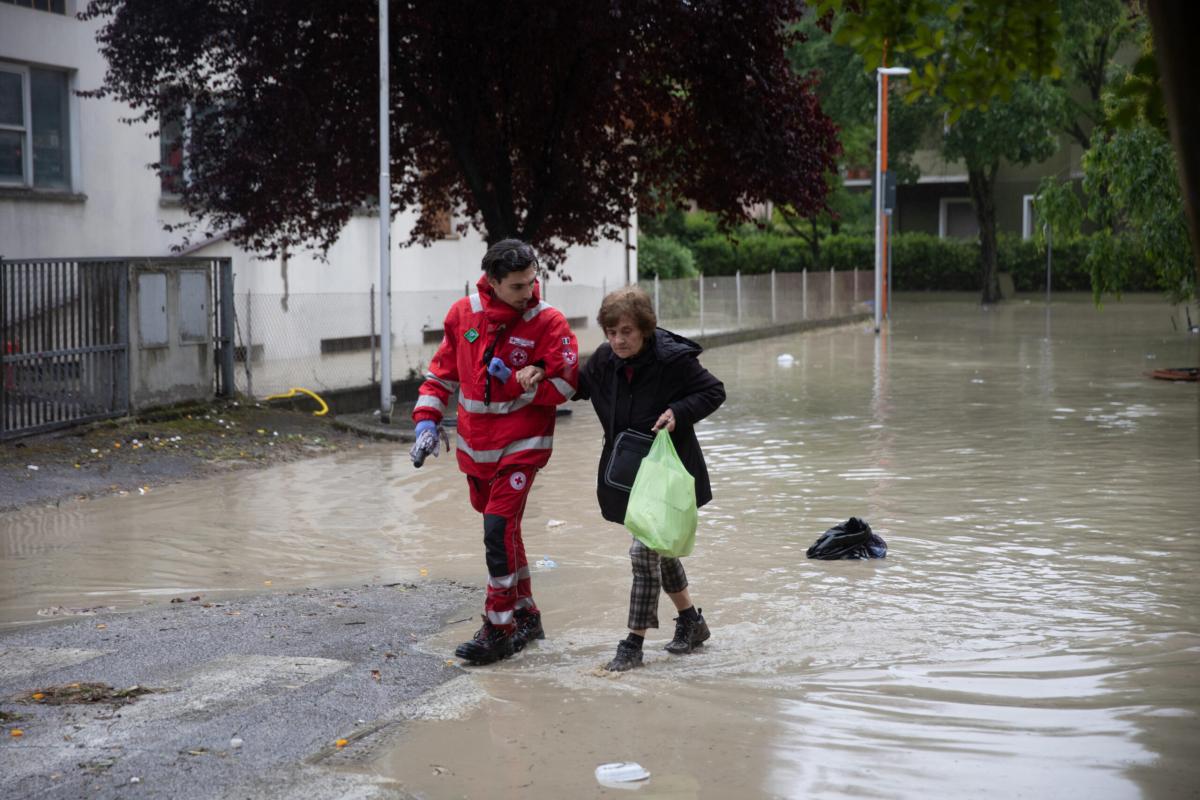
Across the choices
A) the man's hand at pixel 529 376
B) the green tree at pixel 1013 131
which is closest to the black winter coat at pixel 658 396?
the man's hand at pixel 529 376

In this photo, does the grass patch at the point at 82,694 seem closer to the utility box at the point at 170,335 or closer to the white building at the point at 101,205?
the utility box at the point at 170,335

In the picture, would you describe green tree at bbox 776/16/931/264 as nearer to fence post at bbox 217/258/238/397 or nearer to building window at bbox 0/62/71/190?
building window at bbox 0/62/71/190

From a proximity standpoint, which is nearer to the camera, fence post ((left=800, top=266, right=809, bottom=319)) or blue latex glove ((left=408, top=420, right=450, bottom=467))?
blue latex glove ((left=408, top=420, right=450, bottom=467))

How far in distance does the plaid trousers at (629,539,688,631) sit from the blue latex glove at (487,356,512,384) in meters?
0.89

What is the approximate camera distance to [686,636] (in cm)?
633

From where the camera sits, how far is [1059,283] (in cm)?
4912

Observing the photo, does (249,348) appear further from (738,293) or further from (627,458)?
(738,293)

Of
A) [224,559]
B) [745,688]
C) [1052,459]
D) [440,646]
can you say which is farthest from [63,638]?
[1052,459]

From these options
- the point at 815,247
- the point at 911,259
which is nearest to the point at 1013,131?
the point at 815,247

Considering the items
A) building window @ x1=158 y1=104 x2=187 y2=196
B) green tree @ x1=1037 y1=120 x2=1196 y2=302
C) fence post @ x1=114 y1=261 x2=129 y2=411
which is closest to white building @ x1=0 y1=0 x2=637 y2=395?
building window @ x1=158 y1=104 x2=187 y2=196

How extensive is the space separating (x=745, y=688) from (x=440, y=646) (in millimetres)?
1452

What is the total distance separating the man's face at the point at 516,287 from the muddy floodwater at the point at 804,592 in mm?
1536

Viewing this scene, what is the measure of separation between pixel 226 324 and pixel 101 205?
5.37m

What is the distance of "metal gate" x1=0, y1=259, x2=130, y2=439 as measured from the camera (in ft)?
40.7
